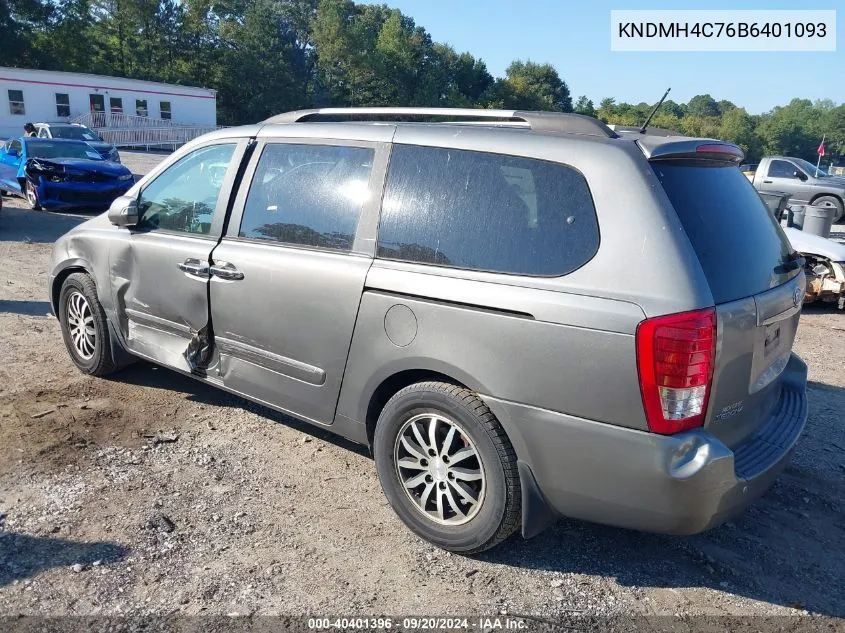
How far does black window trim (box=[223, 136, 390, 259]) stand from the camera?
3.45m

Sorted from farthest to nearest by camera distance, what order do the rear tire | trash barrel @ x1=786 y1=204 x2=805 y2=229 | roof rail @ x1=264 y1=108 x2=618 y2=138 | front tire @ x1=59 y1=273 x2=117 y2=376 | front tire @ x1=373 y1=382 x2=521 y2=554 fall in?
the rear tire < trash barrel @ x1=786 y1=204 x2=805 y2=229 < front tire @ x1=59 y1=273 x2=117 y2=376 < roof rail @ x1=264 y1=108 x2=618 y2=138 < front tire @ x1=373 y1=382 x2=521 y2=554

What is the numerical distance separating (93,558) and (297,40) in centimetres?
8056

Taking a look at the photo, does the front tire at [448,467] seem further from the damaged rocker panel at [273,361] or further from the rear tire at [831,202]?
the rear tire at [831,202]

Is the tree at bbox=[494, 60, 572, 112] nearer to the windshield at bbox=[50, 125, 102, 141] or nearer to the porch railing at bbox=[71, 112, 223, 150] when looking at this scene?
the porch railing at bbox=[71, 112, 223, 150]

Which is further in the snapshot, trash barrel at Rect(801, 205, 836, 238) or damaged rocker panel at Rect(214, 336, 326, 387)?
trash barrel at Rect(801, 205, 836, 238)

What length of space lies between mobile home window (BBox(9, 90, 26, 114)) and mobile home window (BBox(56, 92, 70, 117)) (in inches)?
67.9

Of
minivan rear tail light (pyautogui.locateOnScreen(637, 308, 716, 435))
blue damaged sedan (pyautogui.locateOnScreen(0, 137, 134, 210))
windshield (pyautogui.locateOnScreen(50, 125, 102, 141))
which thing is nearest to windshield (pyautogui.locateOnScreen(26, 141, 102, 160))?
blue damaged sedan (pyautogui.locateOnScreen(0, 137, 134, 210))

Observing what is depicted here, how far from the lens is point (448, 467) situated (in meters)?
3.19

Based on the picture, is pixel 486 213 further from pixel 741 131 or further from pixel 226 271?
pixel 741 131

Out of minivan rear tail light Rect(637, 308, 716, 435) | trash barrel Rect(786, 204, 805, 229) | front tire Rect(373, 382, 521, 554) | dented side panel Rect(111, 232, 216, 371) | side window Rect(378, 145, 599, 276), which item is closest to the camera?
minivan rear tail light Rect(637, 308, 716, 435)

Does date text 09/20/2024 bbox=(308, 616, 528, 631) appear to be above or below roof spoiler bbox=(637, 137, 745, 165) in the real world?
below

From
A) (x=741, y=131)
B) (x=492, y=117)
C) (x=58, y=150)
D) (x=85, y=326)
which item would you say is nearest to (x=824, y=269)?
(x=492, y=117)

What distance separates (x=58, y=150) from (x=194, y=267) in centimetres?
1239

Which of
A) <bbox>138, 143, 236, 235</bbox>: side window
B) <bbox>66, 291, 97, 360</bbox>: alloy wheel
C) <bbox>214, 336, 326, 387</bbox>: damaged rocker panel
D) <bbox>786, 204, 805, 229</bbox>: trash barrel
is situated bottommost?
<bbox>66, 291, 97, 360</bbox>: alloy wheel
